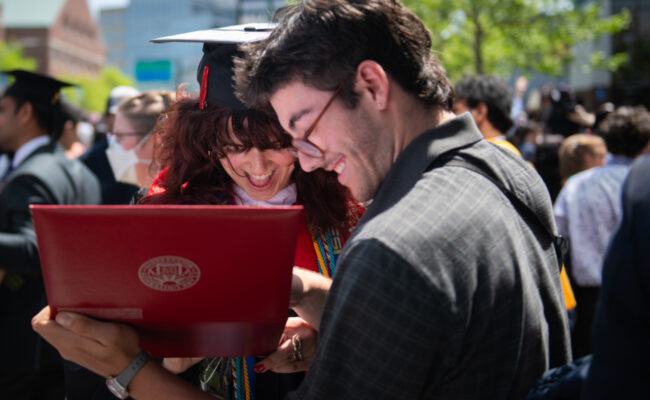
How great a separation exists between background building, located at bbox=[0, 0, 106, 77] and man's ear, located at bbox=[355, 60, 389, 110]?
73.3 metres

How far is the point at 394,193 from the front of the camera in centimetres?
136

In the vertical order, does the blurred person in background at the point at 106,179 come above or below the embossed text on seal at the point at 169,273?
below

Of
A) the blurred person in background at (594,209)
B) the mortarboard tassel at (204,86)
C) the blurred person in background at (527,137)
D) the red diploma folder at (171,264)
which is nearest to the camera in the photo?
the red diploma folder at (171,264)

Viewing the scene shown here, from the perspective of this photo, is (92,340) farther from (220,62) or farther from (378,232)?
(220,62)

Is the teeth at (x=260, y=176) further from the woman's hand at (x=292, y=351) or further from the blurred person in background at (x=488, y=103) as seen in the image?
the blurred person in background at (x=488, y=103)

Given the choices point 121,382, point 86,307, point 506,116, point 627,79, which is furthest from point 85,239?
point 627,79

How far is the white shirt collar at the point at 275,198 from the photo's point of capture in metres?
2.34

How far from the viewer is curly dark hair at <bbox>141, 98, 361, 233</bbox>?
7.01 ft

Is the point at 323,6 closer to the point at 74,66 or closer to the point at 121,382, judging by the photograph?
the point at 121,382

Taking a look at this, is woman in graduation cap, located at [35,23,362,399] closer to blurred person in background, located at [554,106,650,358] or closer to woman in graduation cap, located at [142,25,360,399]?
woman in graduation cap, located at [142,25,360,399]

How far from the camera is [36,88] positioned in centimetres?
417

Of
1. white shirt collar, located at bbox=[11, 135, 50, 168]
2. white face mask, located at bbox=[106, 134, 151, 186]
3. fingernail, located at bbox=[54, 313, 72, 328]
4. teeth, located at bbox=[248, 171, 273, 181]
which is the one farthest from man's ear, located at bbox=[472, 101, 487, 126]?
fingernail, located at bbox=[54, 313, 72, 328]

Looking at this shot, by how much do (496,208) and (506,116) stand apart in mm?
3628

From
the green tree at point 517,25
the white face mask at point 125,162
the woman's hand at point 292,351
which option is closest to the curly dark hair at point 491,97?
the white face mask at point 125,162
